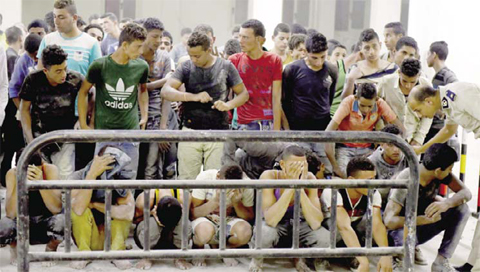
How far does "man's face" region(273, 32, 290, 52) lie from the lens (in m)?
8.46

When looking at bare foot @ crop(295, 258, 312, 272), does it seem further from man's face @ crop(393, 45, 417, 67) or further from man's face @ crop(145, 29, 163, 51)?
man's face @ crop(393, 45, 417, 67)

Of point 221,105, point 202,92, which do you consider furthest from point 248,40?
point 221,105

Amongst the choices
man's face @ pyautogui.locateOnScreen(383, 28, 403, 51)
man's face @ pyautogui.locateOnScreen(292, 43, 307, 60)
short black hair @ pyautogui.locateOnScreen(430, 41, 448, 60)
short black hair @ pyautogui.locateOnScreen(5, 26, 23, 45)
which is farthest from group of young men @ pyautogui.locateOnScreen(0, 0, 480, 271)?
short black hair @ pyautogui.locateOnScreen(5, 26, 23, 45)

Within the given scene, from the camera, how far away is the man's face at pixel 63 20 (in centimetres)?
649

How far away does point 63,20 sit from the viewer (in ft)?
21.4

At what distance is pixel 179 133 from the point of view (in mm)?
3795

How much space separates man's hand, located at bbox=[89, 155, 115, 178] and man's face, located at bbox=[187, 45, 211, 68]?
4.31 feet

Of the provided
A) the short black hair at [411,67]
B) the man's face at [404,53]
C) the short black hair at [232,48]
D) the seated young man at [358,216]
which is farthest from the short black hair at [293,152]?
the man's face at [404,53]

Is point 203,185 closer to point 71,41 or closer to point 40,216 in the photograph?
point 40,216

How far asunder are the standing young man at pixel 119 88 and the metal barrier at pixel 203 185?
1918mm

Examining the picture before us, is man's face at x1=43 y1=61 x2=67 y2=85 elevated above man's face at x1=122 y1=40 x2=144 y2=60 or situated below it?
below

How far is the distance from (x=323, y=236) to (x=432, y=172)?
957 mm

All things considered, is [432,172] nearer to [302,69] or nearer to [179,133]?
[302,69]

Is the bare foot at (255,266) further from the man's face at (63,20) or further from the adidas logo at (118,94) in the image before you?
the man's face at (63,20)
